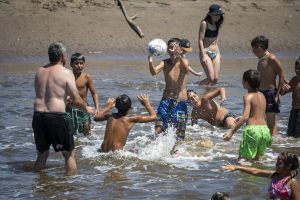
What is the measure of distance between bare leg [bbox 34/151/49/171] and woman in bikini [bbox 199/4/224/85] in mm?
5223

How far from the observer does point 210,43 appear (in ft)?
43.1

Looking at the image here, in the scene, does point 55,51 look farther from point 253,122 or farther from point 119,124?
point 253,122

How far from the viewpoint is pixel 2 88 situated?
1454cm

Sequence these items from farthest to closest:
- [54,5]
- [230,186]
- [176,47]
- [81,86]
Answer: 1. [54,5]
2. [81,86]
3. [176,47]
4. [230,186]

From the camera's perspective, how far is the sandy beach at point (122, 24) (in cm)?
1877

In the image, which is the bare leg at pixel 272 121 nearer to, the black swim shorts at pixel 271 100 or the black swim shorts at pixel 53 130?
the black swim shorts at pixel 271 100

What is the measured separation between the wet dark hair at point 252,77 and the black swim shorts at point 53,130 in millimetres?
1992

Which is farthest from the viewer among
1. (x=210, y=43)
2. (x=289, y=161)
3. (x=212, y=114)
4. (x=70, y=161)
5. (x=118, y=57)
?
(x=118, y=57)

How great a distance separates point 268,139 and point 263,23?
13215 mm

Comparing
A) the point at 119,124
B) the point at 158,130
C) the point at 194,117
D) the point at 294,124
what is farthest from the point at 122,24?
the point at 119,124

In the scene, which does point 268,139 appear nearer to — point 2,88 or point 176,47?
point 176,47

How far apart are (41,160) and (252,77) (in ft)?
8.03

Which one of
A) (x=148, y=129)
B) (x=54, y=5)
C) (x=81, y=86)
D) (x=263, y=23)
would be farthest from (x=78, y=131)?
(x=263, y=23)

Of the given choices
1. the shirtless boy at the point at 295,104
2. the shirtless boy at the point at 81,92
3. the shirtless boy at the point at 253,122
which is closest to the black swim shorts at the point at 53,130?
the shirtless boy at the point at 81,92
